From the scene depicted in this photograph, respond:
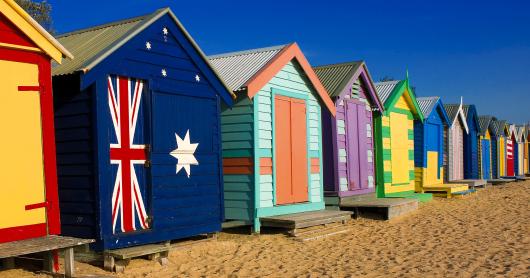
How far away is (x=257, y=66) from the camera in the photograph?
38.1ft

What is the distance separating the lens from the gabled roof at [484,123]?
27.9m

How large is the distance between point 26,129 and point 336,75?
9.56 m

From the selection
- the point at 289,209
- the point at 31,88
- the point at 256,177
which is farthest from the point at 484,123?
the point at 31,88

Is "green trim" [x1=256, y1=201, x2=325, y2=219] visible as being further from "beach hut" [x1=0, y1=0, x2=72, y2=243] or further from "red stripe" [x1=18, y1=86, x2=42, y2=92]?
"red stripe" [x1=18, y1=86, x2=42, y2=92]

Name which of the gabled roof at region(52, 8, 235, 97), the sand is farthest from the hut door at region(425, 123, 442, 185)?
the gabled roof at region(52, 8, 235, 97)

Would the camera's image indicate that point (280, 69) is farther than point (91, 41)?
Yes

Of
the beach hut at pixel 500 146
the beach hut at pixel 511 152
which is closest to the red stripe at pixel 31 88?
the beach hut at pixel 500 146

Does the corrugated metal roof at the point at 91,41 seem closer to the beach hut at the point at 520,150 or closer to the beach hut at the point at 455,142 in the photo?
the beach hut at the point at 455,142

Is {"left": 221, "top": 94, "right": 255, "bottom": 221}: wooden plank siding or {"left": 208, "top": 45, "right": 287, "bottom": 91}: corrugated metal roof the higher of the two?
{"left": 208, "top": 45, "right": 287, "bottom": 91}: corrugated metal roof

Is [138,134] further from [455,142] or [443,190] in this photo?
[455,142]

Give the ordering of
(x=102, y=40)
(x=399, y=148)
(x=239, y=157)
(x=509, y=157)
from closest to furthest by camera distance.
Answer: (x=102, y=40) < (x=239, y=157) < (x=399, y=148) < (x=509, y=157)

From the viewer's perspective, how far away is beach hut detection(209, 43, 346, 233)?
1108 centimetres

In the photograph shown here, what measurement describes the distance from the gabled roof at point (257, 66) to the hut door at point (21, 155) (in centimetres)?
452

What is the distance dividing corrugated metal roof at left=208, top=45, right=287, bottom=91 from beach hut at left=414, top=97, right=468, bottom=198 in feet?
30.7
